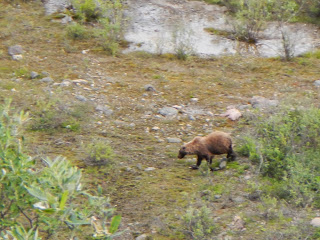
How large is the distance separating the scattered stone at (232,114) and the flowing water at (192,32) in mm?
2326

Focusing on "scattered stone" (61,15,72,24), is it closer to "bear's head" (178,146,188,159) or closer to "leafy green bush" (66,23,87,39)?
"leafy green bush" (66,23,87,39)

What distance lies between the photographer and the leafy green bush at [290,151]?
5.98m

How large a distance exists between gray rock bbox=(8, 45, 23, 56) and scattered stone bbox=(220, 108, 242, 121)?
13.0ft

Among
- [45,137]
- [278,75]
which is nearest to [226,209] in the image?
[45,137]

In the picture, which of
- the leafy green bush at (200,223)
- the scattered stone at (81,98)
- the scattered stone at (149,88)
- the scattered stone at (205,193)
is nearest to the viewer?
the leafy green bush at (200,223)

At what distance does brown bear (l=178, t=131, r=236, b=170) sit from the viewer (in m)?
6.86

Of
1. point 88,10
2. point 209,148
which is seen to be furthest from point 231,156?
point 88,10

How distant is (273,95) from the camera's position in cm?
889

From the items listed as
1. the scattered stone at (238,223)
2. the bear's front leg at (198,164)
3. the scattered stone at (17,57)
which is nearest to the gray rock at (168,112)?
the bear's front leg at (198,164)

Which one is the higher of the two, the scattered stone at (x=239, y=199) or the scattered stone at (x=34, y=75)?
the scattered stone at (x=239, y=199)

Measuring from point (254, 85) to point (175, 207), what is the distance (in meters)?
3.92

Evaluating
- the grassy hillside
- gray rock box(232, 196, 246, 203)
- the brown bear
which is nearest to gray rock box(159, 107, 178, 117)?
the grassy hillside

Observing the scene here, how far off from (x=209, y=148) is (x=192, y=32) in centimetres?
419

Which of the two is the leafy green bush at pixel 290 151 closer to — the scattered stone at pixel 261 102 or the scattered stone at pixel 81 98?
the scattered stone at pixel 261 102
